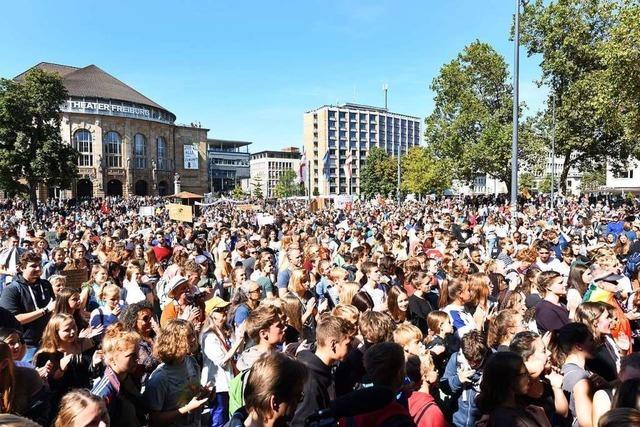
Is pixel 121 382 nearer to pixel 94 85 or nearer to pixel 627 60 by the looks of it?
pixel 627 60

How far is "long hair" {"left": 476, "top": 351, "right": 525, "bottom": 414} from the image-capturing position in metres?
2.81

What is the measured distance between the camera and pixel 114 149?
Answer: 78.4m

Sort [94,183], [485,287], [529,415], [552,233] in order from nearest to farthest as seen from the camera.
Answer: [529,415]
[485,287]
[552,233]
[94,183]

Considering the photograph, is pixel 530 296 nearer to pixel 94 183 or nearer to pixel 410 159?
pixel 410 159

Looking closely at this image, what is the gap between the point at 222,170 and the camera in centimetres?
12625

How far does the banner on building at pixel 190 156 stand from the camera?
9050 cm

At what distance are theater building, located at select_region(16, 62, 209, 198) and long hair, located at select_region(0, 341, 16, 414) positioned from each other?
7606cm

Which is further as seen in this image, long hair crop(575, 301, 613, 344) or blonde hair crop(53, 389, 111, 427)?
long hair crop(575, 301, 613, 344)

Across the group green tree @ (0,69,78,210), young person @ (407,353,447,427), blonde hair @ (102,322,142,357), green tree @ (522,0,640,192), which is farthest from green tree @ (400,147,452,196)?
blonde hair @ (102,322,142,357)

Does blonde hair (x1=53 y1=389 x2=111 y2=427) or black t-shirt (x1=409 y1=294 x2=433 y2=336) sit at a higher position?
blonde hair (x1=53 y1=389 x2=111 y2=427)

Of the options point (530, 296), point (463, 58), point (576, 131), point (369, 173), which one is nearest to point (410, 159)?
point (369, 173)

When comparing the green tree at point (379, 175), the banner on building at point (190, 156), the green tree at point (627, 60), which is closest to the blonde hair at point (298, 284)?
the green tree at point (627, 60)

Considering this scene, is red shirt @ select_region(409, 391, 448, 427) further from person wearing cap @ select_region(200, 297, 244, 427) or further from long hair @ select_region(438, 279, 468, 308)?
long hair @ select_region(438, 279, 468, 308)

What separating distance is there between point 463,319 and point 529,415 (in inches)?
100
